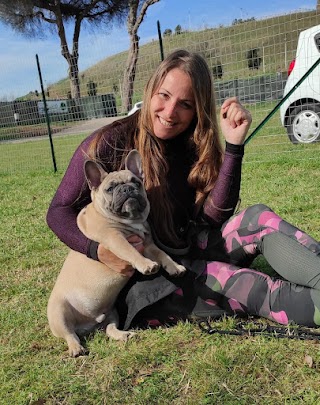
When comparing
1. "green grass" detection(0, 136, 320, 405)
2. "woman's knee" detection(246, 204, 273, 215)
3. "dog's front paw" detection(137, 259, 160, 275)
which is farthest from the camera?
"woman's knee" detection(246, 204, 273, 215)

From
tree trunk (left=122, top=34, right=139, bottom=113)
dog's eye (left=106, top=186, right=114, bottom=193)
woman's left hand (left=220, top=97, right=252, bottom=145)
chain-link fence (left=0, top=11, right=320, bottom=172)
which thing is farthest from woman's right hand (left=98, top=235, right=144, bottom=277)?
tree trunk (left=122, top=34, right=139, bottom=113)

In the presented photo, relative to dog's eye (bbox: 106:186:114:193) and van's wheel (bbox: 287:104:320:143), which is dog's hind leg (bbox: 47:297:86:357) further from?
van's wheel (bbox: 287:104:320:143)

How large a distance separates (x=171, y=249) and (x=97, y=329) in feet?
1.93

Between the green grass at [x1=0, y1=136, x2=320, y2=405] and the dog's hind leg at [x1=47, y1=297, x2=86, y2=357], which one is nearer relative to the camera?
the green grass at [x1=0, y1=136, x2=320, y2=405]

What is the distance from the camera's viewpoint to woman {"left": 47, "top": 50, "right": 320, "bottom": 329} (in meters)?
2.31

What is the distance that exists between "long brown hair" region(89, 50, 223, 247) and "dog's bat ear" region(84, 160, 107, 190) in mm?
121

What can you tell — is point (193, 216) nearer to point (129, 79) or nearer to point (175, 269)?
point (175, 269)

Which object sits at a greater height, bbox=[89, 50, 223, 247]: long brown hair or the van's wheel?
bbox=[89, 50, 223, 247]: long brown hair

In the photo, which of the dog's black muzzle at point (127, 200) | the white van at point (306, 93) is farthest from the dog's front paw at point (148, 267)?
the white van at point (306, 93)

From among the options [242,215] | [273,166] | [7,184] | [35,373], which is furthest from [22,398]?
[7,184]

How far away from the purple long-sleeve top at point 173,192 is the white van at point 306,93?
4521 mm

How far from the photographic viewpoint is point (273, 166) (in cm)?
613

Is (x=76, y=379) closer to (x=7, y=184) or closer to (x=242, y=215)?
(x=242, y=215)

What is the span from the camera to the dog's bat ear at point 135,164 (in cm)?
238
